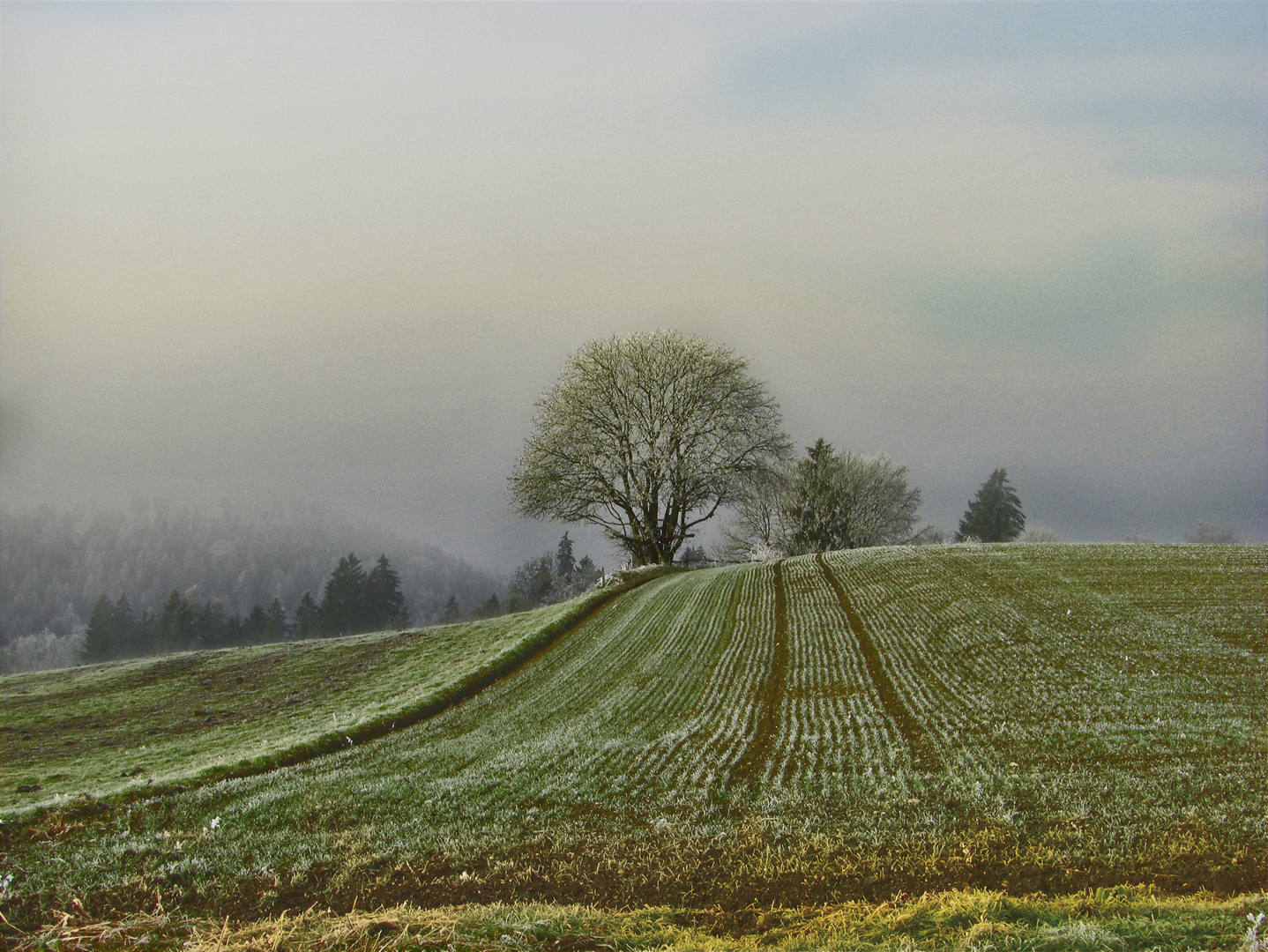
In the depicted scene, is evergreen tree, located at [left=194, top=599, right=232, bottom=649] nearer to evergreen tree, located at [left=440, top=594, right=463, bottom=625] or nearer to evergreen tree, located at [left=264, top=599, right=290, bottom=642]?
evergreen tree, located at [left=264, top=599, right=290, bottom=642]

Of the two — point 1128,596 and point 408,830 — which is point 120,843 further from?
point 1128,596

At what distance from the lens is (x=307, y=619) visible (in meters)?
77.2

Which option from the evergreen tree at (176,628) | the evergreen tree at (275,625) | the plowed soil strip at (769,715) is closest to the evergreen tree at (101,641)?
the evergreen tree at (176,628)

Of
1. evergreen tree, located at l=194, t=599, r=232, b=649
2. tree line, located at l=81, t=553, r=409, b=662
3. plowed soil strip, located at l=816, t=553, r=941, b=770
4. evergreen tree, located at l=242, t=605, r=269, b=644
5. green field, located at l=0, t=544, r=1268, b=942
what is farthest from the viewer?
evergreen tree, located at l=242, t=605, r=269, b=644

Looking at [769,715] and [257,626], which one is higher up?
[769,715]

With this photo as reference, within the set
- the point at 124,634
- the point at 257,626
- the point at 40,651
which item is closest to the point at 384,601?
the point at 257,626

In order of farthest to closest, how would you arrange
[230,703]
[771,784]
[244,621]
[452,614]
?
[452,614] < [244,621] < [230,703] < [771,784]

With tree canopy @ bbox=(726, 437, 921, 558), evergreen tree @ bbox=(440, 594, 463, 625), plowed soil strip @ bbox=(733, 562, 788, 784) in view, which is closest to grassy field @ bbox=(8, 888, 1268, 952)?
plowed soil strip @ bbox=(733, 562, 788, 784)

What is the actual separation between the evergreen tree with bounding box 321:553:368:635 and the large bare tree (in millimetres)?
37485

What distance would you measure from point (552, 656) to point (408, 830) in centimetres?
1613

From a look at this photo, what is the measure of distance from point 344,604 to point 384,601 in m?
4.33

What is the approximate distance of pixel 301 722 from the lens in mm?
21391

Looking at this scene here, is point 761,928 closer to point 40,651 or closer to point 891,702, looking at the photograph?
point 891,702

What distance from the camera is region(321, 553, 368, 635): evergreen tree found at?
74438 millimetres
